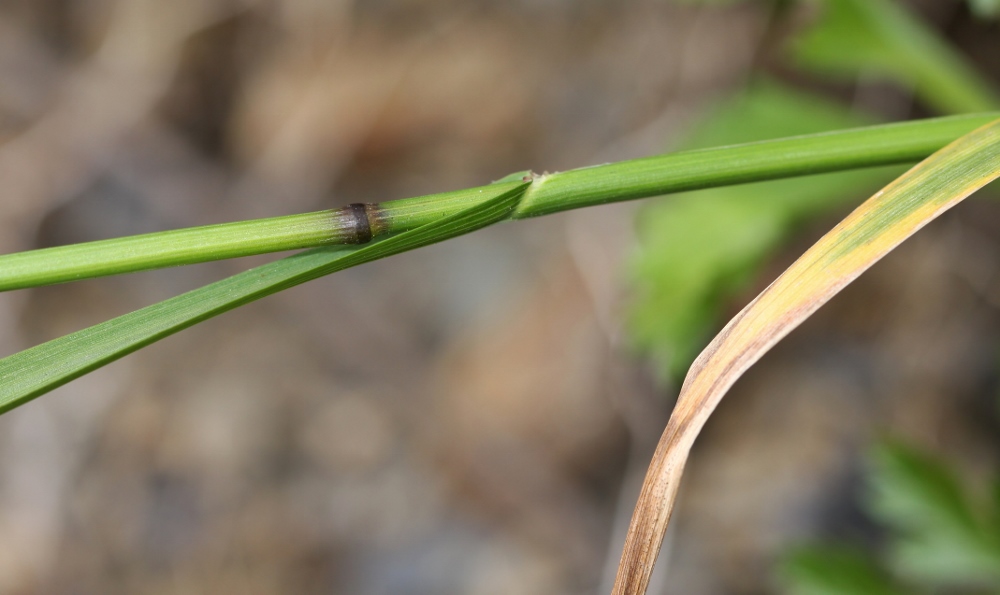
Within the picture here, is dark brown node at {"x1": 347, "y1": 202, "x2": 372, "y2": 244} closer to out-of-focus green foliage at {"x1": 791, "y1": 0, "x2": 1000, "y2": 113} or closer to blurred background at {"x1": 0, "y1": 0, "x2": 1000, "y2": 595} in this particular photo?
out-of-focus green foliage at {"x1": 791, "y1": 0, "x2": 1000, "y2": 113}

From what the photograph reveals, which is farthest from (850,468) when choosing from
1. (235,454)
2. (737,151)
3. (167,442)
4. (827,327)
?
(167,442)

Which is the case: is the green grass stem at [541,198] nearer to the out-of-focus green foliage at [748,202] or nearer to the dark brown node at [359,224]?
the dark brown node at [359,224]

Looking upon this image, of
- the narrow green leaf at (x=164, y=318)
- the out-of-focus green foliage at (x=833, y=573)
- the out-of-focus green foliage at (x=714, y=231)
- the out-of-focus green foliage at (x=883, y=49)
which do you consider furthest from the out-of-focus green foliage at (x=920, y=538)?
the narrow green leaf at (x=164, y=318)

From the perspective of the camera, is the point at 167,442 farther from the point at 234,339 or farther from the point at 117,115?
the point at 117,115

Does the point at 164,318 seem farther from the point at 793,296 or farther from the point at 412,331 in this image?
the point at 412,331

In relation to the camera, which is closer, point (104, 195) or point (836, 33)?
point (836, 33)
